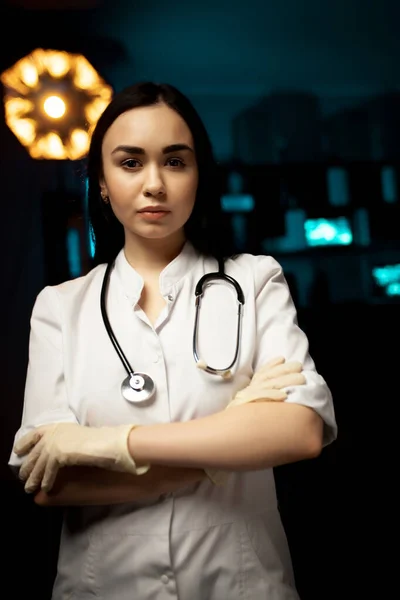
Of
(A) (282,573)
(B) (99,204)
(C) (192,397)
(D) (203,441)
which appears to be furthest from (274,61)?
(A) (282,573)

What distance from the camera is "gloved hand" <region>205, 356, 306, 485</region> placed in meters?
1.13

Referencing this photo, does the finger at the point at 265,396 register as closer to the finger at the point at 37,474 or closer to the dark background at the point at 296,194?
the finger at the point at 37,474

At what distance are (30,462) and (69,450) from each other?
118 mm

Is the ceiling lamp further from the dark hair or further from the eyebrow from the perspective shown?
the eyebrow

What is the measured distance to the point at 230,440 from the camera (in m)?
1.08

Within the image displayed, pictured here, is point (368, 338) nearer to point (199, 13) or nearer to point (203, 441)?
point (203, 441)

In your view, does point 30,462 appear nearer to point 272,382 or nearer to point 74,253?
point 272,382

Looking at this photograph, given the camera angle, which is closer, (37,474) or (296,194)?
(37,474)

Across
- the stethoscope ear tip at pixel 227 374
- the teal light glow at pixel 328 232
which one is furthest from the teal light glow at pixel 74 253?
the stethoscope ear tip at pixel 227 374

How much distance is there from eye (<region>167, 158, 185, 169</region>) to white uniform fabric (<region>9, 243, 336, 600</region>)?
242 mm

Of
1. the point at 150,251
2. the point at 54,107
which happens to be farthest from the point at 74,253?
the point at 150,251

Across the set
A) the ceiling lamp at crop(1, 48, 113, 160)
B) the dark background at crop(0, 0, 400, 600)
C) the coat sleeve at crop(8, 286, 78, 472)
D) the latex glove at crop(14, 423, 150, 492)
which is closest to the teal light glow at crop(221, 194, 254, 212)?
the dark background at crop(0, 0, 400, 600)

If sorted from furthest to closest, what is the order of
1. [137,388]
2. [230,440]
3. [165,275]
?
[165,275]
[137,388]
[230,440]

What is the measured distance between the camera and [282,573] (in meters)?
1.26
